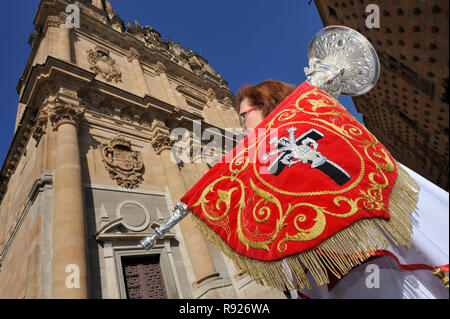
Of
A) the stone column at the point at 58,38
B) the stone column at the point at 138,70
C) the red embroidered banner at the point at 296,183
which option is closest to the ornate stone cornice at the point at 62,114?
the stone column at the point at 58,38

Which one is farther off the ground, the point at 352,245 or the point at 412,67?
the point at 412,67

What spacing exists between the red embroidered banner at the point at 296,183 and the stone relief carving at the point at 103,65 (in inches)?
434

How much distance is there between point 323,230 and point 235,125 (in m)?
15.6

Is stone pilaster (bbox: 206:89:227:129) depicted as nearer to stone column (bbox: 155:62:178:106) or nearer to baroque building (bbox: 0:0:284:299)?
baroque building (bbox: 0:0:284:299)

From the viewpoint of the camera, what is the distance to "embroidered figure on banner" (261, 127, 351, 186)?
1.39 metres

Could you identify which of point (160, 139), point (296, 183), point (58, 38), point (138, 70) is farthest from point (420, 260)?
point (138, 70)

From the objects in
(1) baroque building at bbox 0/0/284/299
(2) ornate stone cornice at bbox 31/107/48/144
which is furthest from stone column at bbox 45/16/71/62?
(2) ornate stone cornice at bbox 31/107/48/144

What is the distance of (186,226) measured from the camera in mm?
8008

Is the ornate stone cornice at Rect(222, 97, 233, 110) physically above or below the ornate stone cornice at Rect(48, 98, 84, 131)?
above

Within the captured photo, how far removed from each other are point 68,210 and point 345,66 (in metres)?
6.27

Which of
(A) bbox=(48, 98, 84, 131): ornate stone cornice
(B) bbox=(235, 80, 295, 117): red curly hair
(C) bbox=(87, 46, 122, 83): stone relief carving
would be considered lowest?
(B) bbox=(235, 80, 295, 117): red curly hair

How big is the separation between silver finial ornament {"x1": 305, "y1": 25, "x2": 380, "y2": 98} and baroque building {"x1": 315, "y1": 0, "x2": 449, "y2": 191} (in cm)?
596
